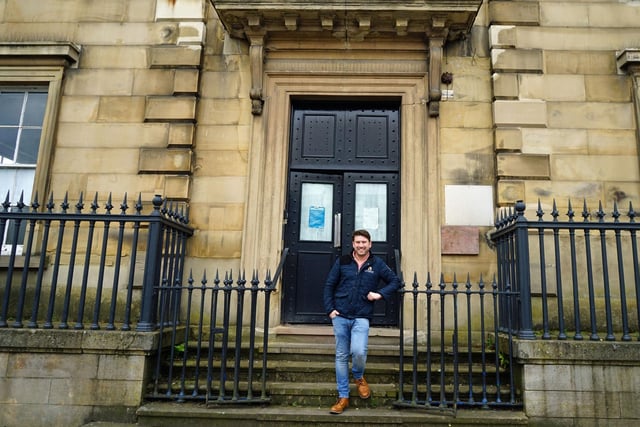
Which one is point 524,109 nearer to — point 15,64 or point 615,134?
point 615,134

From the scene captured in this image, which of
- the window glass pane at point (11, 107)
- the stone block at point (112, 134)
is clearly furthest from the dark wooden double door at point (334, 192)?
the window glass pane at point (11, 107)

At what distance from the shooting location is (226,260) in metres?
6.67

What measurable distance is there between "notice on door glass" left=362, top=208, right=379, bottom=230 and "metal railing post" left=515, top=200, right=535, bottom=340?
221 centimetres

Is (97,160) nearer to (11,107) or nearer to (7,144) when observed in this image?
(7,144)

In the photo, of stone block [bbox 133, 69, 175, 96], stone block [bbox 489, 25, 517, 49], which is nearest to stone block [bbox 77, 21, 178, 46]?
stone block [bbox 133, 69, 175, 96]

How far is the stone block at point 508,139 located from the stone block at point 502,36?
4.30 feet

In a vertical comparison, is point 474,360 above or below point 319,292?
below

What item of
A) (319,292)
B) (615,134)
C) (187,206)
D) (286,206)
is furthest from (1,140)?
(615,134)

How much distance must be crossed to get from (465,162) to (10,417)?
6.24 meters

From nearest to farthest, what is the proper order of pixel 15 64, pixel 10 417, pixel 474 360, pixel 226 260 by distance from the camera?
pixel 10 417
pixel 474 360
pixel 226 260
pixel 15 64

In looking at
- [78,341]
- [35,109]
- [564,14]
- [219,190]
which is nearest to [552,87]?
[564,14]

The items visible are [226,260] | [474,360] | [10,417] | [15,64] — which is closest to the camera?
[10,417]

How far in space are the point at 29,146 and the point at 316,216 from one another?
178 inches

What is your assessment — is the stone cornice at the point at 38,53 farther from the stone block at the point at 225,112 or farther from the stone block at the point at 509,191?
the stone block at the point at 509,191
